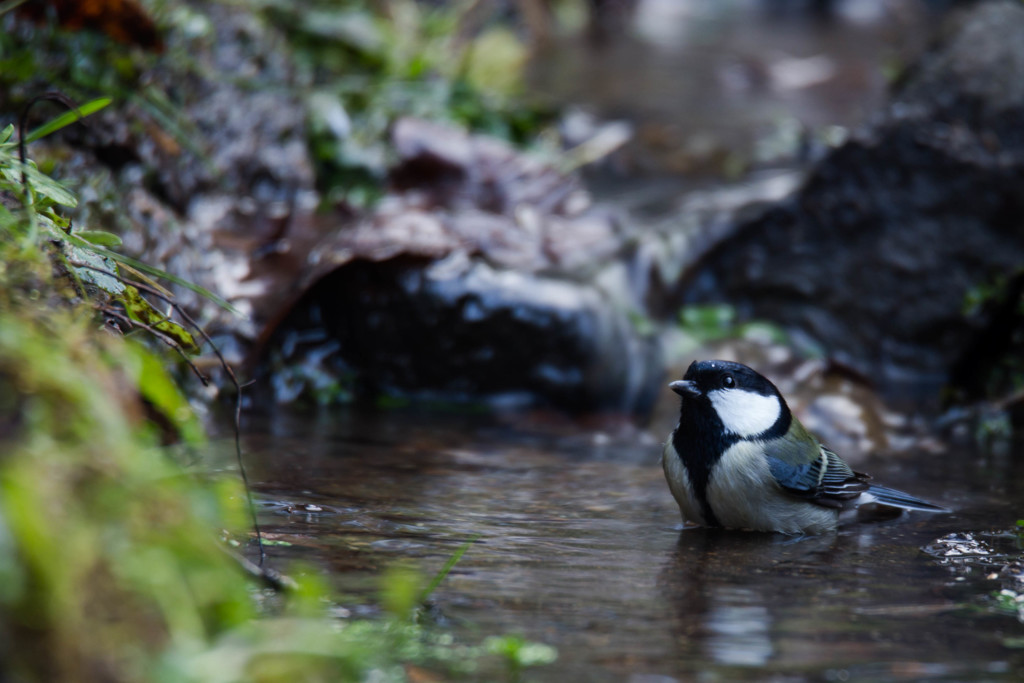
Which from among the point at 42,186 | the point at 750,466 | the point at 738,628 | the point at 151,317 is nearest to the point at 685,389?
the point at 750,466

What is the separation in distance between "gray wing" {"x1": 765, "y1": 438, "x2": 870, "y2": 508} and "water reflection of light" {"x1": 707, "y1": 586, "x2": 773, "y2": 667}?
3.26 ft

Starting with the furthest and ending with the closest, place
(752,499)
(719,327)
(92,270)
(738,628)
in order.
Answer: (719,327)
(752,499)
(92,270)
(738,628)

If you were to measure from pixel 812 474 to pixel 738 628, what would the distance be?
1.47m

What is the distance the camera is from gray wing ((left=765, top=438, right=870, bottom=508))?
11.9 ft

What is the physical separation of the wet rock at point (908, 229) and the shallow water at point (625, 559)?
1.78 m

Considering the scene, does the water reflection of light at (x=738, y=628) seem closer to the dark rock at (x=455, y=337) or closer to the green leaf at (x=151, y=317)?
the green leaf at (x=151, y=317)

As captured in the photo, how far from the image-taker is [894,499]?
12.5 feet

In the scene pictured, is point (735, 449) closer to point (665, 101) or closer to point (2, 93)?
point (2, 93)

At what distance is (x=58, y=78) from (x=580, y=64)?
918cm

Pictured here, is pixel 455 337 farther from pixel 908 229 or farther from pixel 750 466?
pixel 908 229

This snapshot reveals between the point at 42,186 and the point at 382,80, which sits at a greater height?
the point at 382,80

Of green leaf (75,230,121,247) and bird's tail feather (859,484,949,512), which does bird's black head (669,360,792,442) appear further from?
green leaf (75,230,121,247)

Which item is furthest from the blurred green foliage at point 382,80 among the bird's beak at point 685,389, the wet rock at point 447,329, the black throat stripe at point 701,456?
the black throat stripe at point 701,456

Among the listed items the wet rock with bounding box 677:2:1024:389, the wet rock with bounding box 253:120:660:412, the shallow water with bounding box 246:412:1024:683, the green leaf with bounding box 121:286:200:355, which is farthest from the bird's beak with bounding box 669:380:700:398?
the wet rock with bounding box 677:2:1024:389
